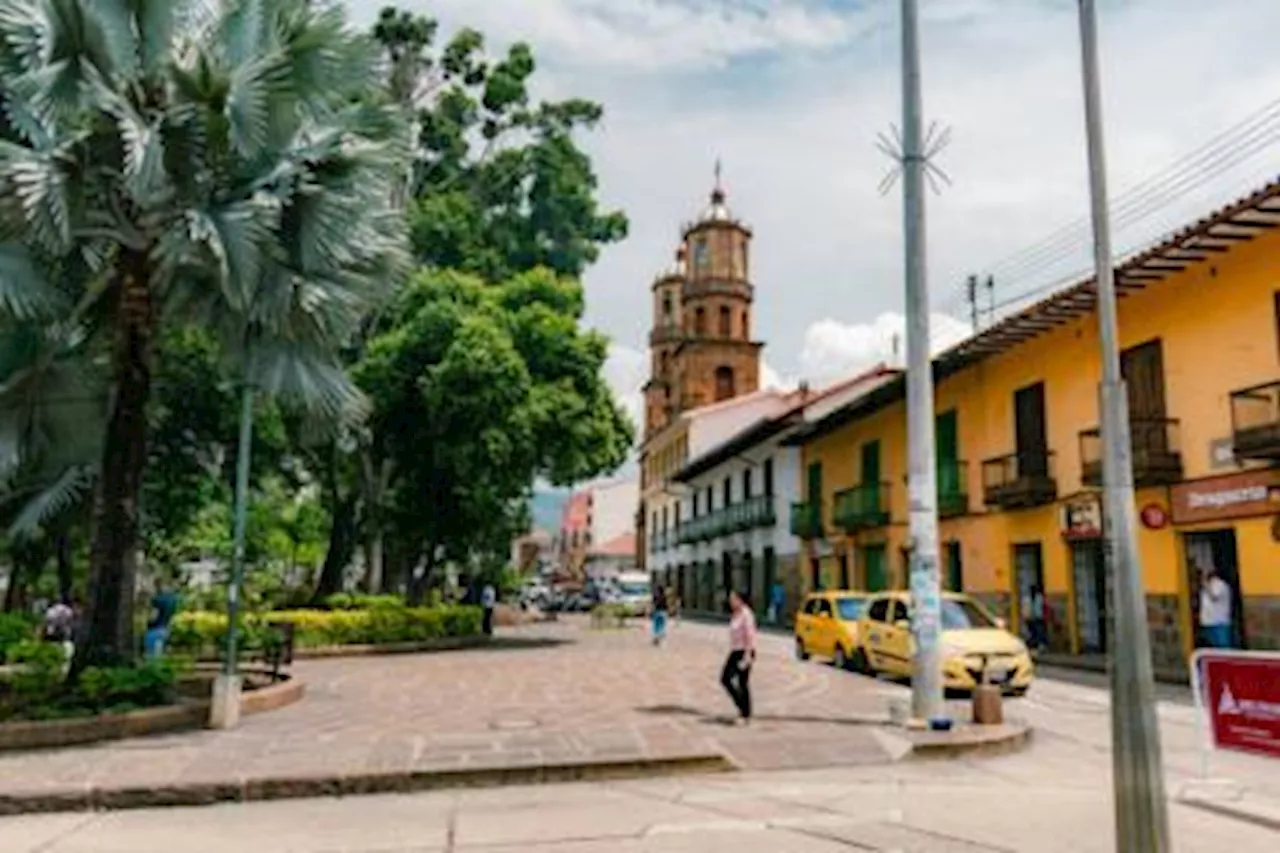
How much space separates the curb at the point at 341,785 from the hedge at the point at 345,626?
9814mm

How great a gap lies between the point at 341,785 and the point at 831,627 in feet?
42.8

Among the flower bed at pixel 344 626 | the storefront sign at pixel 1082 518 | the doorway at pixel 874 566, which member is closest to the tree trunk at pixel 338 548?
the flower bed at pixel 344 626

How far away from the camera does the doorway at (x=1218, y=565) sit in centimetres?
1830

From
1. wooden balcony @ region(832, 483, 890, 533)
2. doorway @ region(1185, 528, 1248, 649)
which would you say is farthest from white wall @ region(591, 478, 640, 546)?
doorway @ region(1185, 528, 1248, 649)

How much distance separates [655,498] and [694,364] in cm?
1004

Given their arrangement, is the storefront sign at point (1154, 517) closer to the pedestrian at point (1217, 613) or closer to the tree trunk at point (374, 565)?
the pedestrian at point (1217, 613)

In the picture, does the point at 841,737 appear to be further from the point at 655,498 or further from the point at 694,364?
the point at 655,498

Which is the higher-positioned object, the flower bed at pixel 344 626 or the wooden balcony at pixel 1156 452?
the wooden balcony at pixel 1156 452

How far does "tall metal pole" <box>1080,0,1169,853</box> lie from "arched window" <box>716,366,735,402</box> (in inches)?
2363

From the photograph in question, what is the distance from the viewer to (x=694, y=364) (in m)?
66.7

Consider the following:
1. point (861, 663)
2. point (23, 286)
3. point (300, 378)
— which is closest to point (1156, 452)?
point (861, 663)

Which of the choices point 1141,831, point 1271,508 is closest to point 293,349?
point 1141,831

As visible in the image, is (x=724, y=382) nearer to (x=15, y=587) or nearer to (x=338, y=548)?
(x=338, y=548)

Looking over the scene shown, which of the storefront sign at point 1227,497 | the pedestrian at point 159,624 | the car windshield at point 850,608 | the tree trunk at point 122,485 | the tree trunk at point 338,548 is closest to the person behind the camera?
the tree trunk at point 122,485
